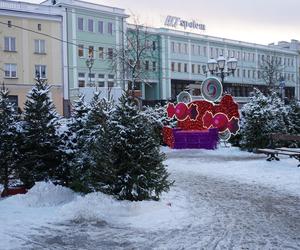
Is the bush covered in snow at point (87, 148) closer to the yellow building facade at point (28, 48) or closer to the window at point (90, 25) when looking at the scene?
the yellow building facade at point (28, 48)

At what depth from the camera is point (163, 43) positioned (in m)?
68.2

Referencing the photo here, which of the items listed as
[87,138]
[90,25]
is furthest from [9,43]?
[87,138]

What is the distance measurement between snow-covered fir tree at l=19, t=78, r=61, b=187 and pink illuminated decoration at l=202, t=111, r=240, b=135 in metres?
11.3

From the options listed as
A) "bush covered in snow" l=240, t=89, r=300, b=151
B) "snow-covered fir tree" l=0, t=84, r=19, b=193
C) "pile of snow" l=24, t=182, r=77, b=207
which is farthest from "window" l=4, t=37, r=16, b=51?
"pile of snow" l=24, t=182, r=77, b=207

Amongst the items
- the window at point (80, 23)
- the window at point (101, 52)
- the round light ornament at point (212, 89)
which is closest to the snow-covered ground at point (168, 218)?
the round light ornament at point (212, 89)

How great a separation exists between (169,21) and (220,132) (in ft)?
175

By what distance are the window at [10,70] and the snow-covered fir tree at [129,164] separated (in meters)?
41.4

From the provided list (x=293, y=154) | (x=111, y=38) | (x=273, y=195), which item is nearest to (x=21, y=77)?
(x=111, y=38)

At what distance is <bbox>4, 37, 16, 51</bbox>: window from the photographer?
47.5m

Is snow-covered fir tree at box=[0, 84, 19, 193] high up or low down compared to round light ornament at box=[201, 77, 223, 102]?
down

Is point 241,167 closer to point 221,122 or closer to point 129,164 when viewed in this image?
point 129,164

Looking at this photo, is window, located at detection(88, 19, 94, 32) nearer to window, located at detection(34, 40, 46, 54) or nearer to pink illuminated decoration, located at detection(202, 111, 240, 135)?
window, located at detection(34, 40, 46, 54)

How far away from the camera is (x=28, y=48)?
49.0 m

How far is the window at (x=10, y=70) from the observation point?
47375 mm
